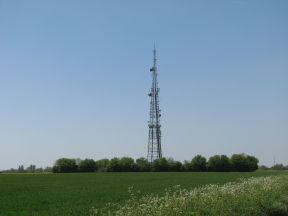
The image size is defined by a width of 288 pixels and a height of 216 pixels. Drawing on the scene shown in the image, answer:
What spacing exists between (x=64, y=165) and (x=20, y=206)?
97967 mm

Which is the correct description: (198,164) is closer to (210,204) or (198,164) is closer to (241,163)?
(241,163)

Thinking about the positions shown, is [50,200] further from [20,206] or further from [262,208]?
[262,208]

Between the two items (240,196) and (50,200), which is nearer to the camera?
(240,196)

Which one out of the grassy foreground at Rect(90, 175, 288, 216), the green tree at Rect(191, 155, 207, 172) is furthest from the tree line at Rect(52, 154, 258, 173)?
the grassy foreground at Rect(90, 175, 288, 216)

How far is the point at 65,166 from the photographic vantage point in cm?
12112

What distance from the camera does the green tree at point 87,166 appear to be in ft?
400

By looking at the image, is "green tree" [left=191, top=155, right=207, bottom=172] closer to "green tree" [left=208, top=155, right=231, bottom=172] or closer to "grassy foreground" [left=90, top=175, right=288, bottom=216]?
"green tree" [left=208, top=155, right=231, bottom=172]

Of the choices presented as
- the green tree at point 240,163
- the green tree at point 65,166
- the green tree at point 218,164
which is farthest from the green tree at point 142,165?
the green tree at point 240,163

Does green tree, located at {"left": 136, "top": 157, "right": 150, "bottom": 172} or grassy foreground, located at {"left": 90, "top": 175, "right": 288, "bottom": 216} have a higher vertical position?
green tree, located at {"left": 136, "top": 157, "right": 150, "bottom": 172}

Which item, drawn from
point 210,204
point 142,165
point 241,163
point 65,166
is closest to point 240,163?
point 241,163

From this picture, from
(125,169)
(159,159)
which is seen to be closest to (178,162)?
(159,159)

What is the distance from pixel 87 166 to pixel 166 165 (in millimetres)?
22533

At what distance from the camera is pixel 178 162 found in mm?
114438

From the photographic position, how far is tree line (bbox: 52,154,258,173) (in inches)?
4454
